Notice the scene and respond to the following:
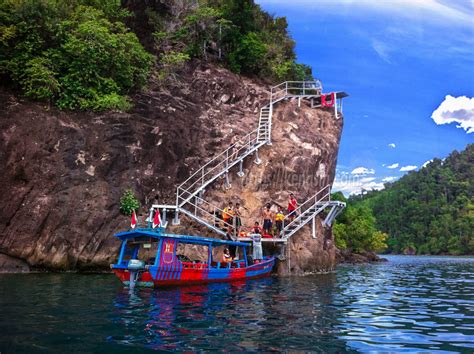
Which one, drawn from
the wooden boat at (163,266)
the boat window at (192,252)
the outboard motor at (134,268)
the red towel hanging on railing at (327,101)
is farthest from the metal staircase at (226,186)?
the outboard motor at (134,268)

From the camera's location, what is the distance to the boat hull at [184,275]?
60.3ft

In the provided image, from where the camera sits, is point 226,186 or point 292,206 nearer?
point 292,206

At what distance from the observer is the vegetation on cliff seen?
26297 mm

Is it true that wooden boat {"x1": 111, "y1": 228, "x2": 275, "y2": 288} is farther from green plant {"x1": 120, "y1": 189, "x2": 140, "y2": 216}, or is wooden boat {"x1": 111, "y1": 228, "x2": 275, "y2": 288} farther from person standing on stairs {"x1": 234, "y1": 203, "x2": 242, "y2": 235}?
green plant {"x1": 120, "y1": 189, "x2": 140, "y2": 216}

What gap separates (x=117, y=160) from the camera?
26812mm

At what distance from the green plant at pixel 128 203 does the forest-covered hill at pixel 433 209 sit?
3440 inches

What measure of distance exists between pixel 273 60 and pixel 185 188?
18.4 metres

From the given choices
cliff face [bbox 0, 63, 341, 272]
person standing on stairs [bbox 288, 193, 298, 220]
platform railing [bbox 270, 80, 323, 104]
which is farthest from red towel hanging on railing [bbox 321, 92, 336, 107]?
person standing on stairs [bbox 288, 193, 298, 220]

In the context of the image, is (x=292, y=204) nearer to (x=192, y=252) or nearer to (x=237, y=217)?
A: (x=237, y=217)

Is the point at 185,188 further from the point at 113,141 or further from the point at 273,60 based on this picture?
the point at 273,60

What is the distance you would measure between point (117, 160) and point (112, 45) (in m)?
7.90

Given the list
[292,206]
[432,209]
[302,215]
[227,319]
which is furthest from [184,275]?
[432,209]

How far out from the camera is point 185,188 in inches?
1135

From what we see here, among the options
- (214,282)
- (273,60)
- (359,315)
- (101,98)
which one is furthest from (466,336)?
(273,60)
